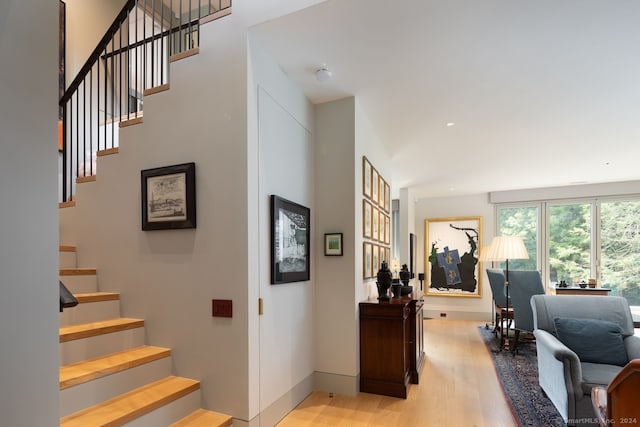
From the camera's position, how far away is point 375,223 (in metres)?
4.36

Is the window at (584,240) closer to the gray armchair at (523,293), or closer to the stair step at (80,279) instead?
the gray armchair at (523,293)

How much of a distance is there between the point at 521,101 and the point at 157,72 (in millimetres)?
4247

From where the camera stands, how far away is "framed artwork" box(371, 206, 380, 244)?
419 cm

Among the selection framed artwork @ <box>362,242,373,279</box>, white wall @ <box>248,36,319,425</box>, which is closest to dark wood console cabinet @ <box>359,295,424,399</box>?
framed artwork @ <box>362,242,373,279</box>

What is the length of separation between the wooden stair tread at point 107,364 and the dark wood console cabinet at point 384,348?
5.94ft

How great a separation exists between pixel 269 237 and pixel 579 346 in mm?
2779

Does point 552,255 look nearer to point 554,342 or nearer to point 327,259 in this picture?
point 554,342

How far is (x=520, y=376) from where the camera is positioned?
13.2 feet

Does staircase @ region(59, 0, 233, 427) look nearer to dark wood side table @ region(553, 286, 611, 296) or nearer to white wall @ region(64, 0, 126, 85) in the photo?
white wall @ region(64, 0, 126, 85)

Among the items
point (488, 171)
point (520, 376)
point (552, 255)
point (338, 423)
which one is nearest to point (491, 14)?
point (338, 423)

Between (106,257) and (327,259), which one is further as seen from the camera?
(327,259)

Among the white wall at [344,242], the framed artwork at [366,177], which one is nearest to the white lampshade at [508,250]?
the framed artwork at [366,177]

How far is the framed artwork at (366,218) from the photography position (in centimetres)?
379

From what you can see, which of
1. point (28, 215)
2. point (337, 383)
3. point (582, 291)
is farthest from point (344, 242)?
point (582, 291)
